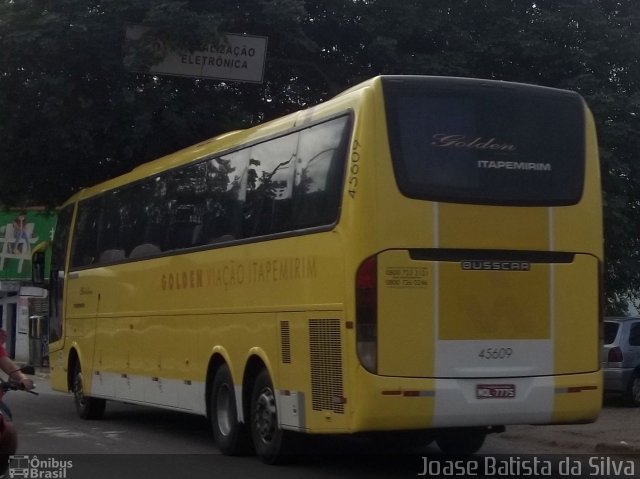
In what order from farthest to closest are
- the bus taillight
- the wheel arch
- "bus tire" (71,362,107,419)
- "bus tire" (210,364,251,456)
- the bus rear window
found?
"bus tire" (71,362,107,419)
"bus tire" (210,364,251,456)
the wheel arch
the bus rear window
the bus taillight

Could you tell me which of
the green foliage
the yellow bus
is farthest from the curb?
the green foliage

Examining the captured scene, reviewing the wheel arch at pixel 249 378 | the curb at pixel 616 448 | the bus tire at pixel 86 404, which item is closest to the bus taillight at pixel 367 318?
the wheel arch at pixel 249 378

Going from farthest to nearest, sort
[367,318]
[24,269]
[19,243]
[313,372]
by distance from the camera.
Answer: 1. [19,243]
2. [24,269]
3. [313,372]
4. [367,318]

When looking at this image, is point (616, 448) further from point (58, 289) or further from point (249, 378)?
point (58, 289)

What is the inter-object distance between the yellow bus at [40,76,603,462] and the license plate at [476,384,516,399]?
0.01 meters

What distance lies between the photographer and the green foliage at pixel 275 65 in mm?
17469

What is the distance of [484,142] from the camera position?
34.0ft

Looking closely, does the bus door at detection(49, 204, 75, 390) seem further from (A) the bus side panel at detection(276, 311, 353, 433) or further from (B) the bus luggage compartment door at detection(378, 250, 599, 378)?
(B) the bus luggage compartment door at detection(378, 250, 599, 378)

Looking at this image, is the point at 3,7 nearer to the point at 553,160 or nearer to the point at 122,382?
the point at 122,382

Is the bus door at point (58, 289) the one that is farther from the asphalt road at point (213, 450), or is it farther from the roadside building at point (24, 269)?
the roadside building at point (24, 269)

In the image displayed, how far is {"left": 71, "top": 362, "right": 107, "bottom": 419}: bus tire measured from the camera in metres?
17.8

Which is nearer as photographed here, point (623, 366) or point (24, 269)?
point (623, 366)

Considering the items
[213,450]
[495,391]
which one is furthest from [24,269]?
[495,391]

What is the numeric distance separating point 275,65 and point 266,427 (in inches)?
359
